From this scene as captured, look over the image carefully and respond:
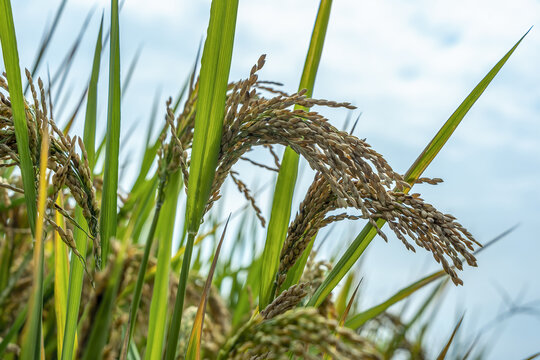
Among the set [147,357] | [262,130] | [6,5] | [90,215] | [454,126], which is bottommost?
[147,357]

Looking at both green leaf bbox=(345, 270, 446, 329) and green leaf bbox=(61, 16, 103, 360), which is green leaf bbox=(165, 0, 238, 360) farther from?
green leaf bbox=(345, 270, 446, 329)

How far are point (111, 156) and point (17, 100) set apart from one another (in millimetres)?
210

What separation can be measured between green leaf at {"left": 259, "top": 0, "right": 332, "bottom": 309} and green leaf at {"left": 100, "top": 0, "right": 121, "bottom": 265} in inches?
13.5

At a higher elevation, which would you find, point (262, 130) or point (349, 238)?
point (349, 238)

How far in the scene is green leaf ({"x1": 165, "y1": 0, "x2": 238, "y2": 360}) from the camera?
3.13 feet

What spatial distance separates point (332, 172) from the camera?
0.95 meters

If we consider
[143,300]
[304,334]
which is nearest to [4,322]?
[143,300]

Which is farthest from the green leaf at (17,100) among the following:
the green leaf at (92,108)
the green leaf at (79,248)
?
the green leaf at (92,108)

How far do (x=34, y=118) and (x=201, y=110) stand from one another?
356 millimetres

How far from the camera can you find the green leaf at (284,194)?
1.15 metres

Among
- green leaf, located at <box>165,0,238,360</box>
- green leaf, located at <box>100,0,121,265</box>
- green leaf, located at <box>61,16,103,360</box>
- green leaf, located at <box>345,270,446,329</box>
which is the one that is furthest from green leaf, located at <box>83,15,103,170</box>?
green leaf, located at <box>345,270,446,329</box>

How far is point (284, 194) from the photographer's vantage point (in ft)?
3.91

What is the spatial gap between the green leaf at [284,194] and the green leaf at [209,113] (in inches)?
9.1

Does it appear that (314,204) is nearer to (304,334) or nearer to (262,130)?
(262,130)
